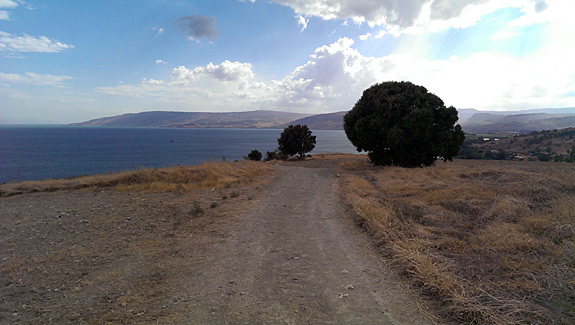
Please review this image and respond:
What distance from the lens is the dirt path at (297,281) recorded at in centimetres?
318

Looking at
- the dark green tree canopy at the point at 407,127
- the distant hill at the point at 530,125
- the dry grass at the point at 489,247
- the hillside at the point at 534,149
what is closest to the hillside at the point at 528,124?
the distant hill at the point at 530,125

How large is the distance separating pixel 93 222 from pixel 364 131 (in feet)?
57.1

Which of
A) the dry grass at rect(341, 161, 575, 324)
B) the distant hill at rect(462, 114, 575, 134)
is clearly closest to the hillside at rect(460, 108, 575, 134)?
the distant hill at rect(462, 114, 575, 134)

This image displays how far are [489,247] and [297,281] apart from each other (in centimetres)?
332

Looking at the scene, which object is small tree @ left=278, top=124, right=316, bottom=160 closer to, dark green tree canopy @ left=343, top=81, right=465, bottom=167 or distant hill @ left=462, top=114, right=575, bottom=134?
dark green tree canopy @ left=343, top=81, right=465, bottom=167

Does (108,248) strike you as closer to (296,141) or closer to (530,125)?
(296,141)

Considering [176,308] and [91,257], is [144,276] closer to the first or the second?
[176,308]

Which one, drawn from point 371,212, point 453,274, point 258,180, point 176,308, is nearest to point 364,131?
point 258,180

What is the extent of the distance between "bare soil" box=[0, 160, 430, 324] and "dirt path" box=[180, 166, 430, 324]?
18mm

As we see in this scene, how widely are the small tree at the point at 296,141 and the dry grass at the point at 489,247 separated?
82.0 feet

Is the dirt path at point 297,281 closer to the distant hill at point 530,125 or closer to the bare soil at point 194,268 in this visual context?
the bare soil at point 194,268

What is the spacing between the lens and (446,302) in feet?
10.9

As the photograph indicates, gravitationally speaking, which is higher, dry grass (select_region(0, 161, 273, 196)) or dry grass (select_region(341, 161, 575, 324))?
dry grass (select_region(341, 161, 575, 324))

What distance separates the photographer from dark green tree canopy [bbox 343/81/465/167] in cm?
1830
